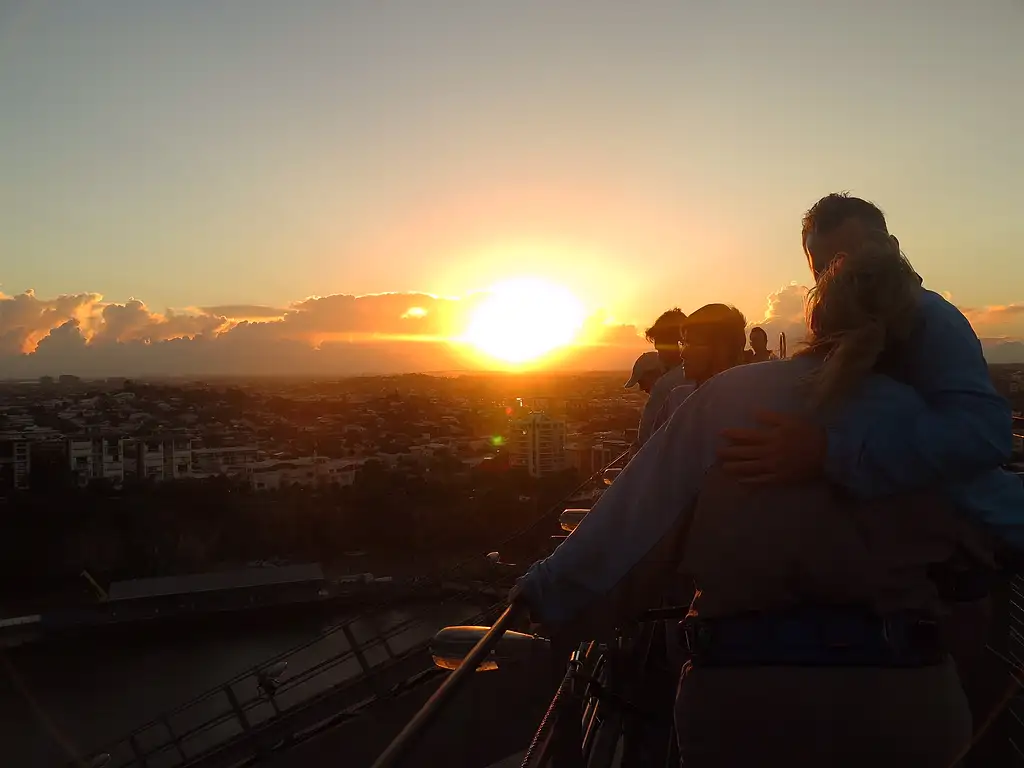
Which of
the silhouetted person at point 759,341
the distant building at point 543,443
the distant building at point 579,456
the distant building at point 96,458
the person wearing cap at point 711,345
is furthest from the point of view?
the distant building at point 96,458

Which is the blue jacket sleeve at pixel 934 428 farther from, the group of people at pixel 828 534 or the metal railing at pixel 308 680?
the metal railing at pixel 308 680

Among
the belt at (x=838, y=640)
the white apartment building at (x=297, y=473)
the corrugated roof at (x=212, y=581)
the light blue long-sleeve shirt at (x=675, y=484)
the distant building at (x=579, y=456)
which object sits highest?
the light blue long-sleeve shirt at (x=675, y=484)

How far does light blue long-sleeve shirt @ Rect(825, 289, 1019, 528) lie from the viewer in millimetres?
1030

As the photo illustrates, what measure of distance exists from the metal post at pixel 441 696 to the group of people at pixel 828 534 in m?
0.05

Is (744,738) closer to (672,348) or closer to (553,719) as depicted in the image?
(553,719)

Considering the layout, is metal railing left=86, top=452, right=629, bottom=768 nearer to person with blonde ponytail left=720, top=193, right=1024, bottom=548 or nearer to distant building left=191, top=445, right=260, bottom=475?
person with blonde ponytail left=720, top=193, right=1024, bottom=548

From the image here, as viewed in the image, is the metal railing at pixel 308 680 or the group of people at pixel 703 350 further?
the metal railing at pixel 308 680

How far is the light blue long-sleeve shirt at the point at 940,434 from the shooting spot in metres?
1.03

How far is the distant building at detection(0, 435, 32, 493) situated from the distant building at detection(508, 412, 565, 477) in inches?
610

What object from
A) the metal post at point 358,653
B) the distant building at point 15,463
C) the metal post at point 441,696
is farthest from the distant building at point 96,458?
the metal post at point 441,696

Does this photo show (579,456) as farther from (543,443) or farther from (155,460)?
(155,460)

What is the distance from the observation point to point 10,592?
22250 mm

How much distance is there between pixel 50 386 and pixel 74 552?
1295cm

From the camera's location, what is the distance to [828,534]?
1.04 meters
